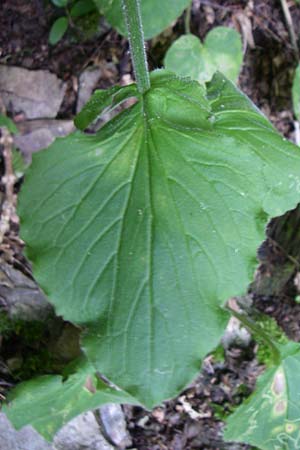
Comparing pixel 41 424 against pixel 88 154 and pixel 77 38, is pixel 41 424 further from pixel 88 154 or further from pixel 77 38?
pixel 77 38

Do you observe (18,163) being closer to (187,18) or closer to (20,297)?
(20,297)

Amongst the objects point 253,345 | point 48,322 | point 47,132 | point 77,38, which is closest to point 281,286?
point 253,345

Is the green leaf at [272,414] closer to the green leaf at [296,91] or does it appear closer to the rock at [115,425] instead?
the rock at [115,425]

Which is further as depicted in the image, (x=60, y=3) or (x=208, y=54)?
(x=208, y=54)

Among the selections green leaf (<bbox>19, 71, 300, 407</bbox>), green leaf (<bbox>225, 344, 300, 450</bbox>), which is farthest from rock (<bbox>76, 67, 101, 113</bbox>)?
green leaf (<bbox>225, 344, 300, 450</bbox>)

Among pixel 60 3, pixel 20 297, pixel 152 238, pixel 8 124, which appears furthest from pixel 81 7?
pixel 152 238
